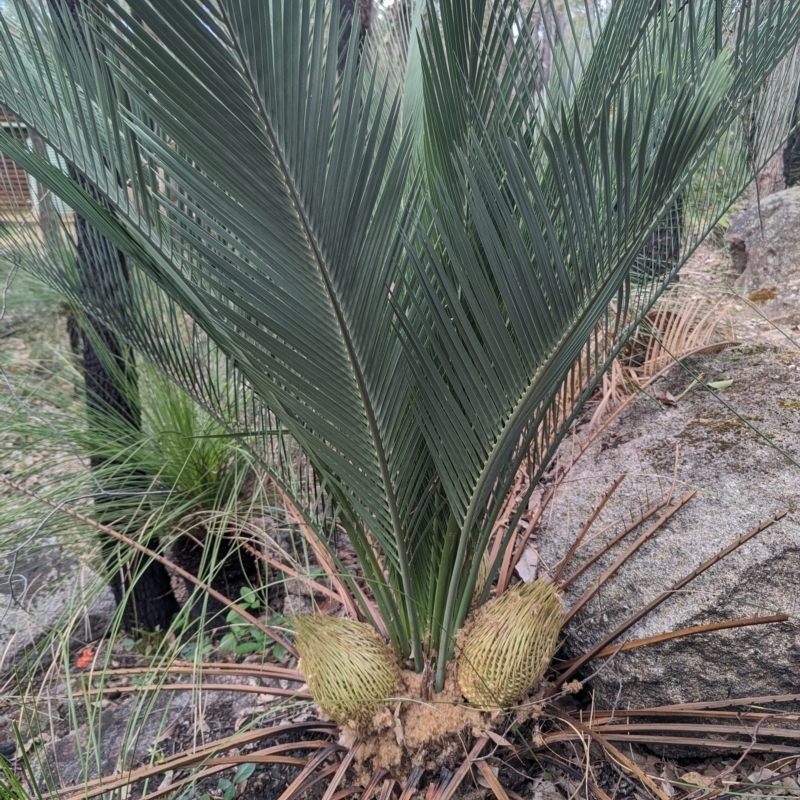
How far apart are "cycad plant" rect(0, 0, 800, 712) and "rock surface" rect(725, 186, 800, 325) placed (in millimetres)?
1983

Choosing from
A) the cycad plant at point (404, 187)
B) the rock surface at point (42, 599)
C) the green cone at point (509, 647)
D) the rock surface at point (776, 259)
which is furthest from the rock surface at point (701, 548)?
the rock surface at point (42, 599)

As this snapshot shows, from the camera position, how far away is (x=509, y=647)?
991 millimetres

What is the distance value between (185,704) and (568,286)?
5.06 ft

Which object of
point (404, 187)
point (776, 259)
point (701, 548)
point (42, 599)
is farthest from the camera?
point (776, 259)

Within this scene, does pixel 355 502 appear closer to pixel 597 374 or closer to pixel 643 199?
pixel 597 374

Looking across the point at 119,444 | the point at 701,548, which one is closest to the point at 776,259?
the point at 701,548

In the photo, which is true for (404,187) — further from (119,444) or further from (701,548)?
(119,444)

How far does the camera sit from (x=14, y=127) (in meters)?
0.96

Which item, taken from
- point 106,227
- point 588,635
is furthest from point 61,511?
point 588,635

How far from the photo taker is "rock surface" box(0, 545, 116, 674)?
155cm

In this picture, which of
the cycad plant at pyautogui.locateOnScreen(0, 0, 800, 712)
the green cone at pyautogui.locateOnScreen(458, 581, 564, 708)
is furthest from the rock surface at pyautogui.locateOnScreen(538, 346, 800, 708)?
the cycad plant at pyautogui.locateOnScreen(0, 0, 800, 712)

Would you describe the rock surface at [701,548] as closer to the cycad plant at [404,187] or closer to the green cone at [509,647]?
the green cone at [509,647]

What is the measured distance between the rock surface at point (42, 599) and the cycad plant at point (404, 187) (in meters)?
0.99

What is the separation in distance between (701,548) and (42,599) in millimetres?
2081
